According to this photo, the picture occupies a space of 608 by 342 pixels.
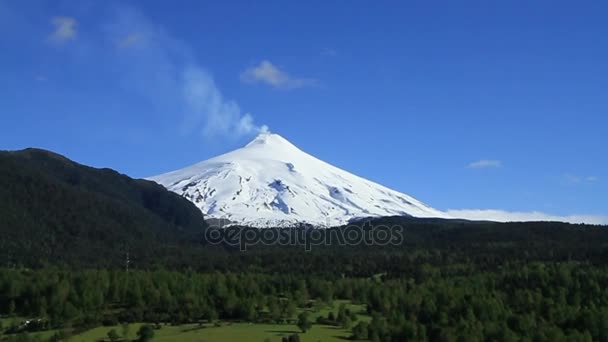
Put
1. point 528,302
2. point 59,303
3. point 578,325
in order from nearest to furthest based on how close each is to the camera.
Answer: point 578,325 < point 59,303 < point 528,302

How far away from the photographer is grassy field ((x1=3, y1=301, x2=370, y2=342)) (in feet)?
357

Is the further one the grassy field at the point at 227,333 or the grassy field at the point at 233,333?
the grassy field at the point at 227,333

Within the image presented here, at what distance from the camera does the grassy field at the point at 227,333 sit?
10869 cm

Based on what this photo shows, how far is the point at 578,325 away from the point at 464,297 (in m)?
24.4

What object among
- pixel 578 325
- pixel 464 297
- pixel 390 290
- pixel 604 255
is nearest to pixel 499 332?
pixel 578 325

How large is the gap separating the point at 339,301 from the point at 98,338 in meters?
55.8

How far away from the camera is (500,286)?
→ 513 feet

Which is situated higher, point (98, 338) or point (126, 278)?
point (126, 278)

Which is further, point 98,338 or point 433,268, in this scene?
point 433,268

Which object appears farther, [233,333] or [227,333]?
[233,333]

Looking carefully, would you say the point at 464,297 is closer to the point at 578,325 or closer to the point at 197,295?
the point at 578,325

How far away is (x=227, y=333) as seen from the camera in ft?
370

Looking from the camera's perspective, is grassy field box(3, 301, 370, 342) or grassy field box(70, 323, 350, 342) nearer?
grassy field box(70, 323, 350, 342)

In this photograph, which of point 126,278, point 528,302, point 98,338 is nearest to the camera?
point 98,338
